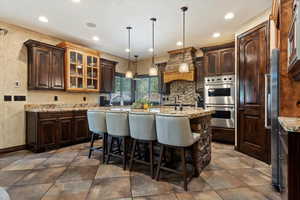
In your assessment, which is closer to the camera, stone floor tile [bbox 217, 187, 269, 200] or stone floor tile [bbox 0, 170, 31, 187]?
stone floor tile [bbox 217, 187, 269, 200]

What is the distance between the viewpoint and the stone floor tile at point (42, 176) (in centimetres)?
226

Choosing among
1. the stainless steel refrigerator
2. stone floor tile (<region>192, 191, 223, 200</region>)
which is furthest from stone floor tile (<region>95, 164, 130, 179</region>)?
the stainless steel refrigerator

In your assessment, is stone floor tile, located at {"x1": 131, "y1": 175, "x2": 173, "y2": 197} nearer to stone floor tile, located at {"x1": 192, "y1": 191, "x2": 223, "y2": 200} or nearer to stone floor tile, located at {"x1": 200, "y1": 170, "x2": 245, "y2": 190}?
stone floor tile, located at {"x1": 192, "y1": 191, "x2": 223, "y2": 200}

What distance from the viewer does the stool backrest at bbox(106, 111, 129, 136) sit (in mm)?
2564

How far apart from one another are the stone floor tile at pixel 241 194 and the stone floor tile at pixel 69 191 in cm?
171

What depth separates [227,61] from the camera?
417 centimetres

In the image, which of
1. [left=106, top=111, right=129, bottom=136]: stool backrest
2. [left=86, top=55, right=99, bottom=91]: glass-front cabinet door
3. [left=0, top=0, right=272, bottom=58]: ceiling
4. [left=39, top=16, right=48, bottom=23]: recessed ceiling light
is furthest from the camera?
[left=86, top=55, right=99, bottom=91]: glass-front cabinet door

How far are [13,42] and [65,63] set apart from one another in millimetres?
1103

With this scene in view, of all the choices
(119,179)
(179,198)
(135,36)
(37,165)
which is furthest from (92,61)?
(179,198)

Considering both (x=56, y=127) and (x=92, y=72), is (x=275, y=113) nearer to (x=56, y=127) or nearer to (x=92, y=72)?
(x=56, y=127)

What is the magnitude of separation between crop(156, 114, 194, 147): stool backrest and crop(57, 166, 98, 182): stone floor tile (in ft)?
4.26

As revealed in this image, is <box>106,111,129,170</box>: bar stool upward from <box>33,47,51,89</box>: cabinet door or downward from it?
downward

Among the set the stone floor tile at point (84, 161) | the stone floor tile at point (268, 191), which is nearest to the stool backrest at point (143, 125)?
the stone floor tile at point (84, 161)

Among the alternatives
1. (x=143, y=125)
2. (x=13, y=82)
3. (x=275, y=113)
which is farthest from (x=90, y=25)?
(x=275, y=113)
